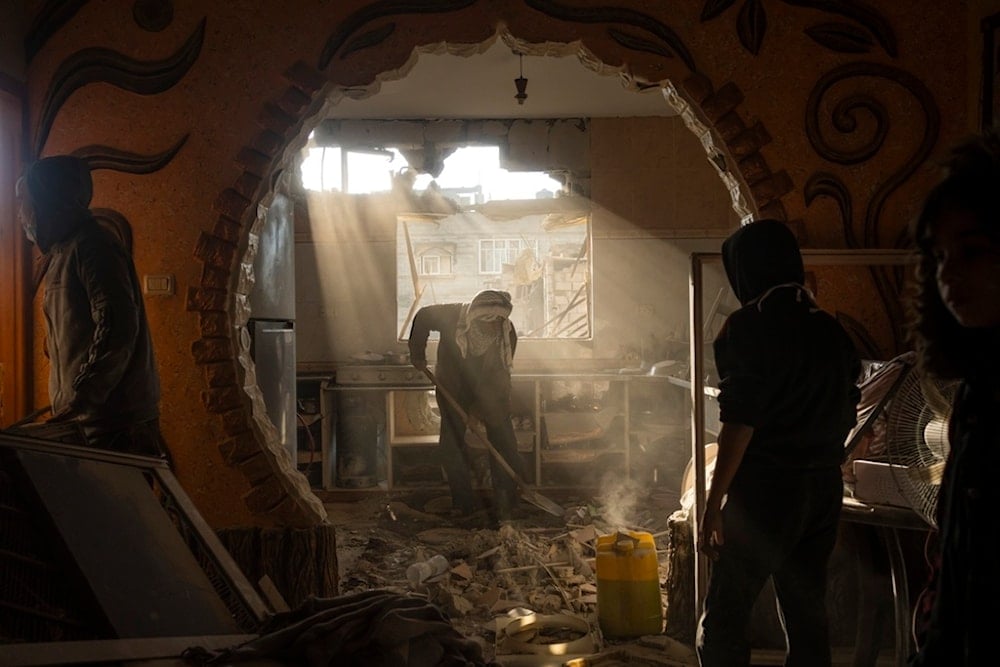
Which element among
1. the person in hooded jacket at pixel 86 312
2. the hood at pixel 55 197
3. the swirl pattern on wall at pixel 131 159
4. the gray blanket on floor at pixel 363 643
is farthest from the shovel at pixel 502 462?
the gray blanket on floor at pixel 363 643

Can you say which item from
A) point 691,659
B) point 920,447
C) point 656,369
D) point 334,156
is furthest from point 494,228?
point 920,447

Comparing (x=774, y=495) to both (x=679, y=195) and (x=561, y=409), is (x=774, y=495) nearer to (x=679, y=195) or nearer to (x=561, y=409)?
(x=561, y=409)

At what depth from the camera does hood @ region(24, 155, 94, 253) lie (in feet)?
9.14

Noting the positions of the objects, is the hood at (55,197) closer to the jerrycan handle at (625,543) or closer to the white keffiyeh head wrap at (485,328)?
the jerrycan handle at (625,543)

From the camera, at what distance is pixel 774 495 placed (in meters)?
2.31

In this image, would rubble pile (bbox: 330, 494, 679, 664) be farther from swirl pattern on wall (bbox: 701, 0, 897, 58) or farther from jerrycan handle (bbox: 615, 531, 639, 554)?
swirl pattern on wall (bbox: 701, 0, 897, 58)

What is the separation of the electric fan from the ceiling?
3.91 m

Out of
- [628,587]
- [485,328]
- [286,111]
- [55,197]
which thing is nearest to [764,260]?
[628,587]

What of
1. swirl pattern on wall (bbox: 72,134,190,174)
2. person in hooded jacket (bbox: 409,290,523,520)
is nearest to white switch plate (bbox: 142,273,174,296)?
swirl pattern on wall (bbox: 72,134,190,174)

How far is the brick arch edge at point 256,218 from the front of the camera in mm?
3594

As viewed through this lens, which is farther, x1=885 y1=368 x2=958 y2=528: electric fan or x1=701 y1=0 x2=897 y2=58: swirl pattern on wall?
x1=701 y1=0 x2=897 y2=58: swirl pattern on wall

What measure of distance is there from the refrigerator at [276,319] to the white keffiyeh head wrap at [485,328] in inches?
62.2

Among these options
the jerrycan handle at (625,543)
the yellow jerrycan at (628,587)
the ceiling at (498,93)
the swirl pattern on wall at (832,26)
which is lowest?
the yellow jerrycan at (628,587)

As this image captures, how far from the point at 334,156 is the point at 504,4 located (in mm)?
4572
